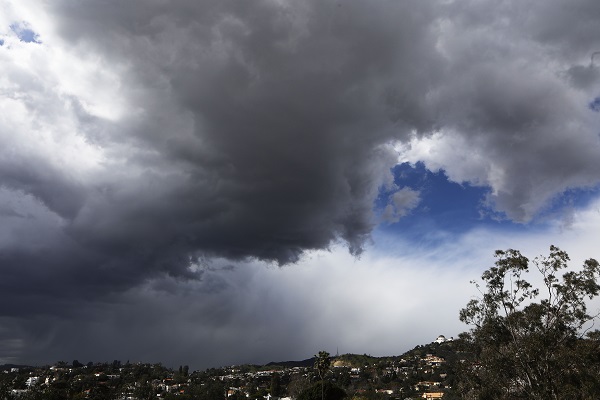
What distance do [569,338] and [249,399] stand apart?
4171 inches

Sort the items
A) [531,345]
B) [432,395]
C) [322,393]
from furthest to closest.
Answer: [432,395]
[322,393]
[531,345]

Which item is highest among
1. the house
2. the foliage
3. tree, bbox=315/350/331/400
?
tree, bbox=315/350/331/400

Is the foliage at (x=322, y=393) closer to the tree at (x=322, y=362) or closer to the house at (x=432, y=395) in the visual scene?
the tree at (x=322, y=362)

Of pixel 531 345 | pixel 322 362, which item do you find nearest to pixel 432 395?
pixel 322 362

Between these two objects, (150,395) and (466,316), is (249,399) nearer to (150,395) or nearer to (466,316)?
(150,395)

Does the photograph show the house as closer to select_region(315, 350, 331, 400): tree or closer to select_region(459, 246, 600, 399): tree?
select_region(315, 350, 331, 400): tree

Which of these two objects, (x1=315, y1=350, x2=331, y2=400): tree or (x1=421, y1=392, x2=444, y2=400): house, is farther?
(x1=421, y1=392, x2=444, y2=400): house

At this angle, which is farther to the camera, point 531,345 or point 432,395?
point 432,395

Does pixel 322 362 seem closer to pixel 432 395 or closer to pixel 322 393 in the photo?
pixel 322 393

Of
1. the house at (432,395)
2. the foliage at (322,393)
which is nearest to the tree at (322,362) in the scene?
the foliage at (322,393)

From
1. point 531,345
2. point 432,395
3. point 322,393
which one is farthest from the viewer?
point 432,395

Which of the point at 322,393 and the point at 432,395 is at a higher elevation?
the point at 322,393

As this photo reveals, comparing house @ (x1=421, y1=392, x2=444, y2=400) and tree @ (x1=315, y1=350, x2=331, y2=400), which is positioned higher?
tree @ (x1=315, y1=350, x2=331, y2=400)

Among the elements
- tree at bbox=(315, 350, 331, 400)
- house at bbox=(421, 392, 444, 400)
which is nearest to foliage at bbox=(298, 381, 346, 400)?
tree at bbox=(315, 350, 331, 400)
